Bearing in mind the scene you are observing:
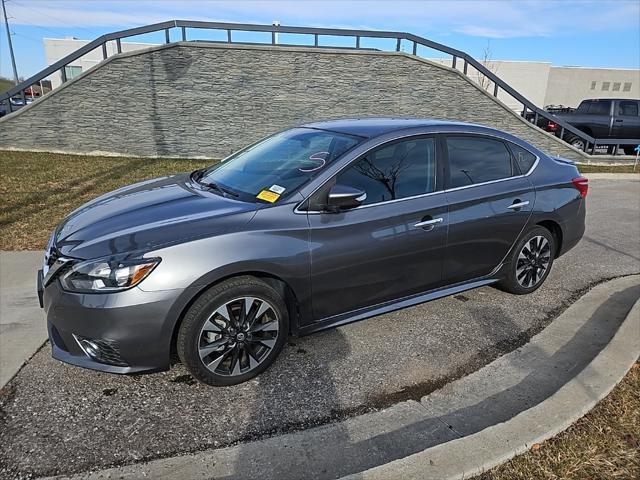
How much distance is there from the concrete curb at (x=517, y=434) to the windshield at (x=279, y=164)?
1790mm

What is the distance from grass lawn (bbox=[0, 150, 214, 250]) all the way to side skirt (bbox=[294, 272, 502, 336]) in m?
3.97

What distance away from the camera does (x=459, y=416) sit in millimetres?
2789

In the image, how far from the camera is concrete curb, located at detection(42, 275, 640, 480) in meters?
2.29

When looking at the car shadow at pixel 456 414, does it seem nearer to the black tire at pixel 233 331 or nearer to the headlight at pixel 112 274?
the black tire at pixel 233 331

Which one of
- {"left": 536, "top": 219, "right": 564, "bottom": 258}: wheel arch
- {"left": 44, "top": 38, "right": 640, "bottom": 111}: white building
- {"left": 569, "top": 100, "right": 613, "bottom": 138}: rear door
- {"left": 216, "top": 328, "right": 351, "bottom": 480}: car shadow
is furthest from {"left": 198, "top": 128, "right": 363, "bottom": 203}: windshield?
{"left": 44, "top": 38, "right": 640, "bottom": 111}: white building

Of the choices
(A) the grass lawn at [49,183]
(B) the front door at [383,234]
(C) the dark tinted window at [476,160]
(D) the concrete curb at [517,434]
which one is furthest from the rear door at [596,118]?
(D) the concrete curb at [517,434]

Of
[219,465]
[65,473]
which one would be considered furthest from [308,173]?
[65,473]

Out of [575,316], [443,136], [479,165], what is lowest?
[575,316]

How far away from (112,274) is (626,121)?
753 inches

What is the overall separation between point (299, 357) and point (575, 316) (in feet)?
8.15

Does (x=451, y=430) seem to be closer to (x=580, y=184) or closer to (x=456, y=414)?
(x=456, y=414)

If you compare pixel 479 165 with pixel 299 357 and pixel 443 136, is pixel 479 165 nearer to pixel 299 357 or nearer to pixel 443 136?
pixel 443 136

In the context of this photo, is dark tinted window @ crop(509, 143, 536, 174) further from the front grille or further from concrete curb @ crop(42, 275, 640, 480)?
the front grille

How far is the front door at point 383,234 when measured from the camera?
3207mm
